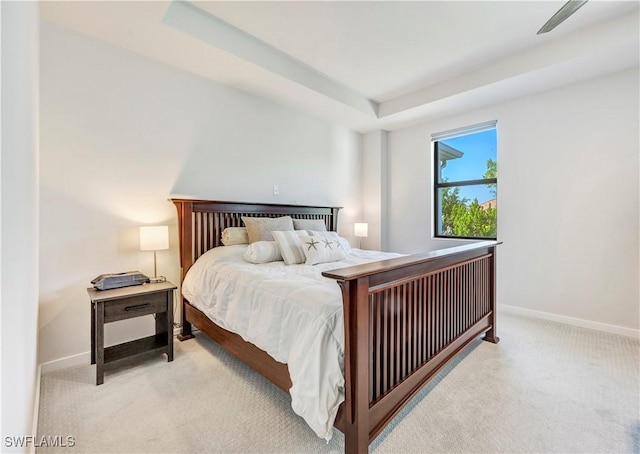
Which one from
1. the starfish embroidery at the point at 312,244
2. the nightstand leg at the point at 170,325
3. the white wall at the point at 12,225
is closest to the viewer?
the white wall at the point at 12,225

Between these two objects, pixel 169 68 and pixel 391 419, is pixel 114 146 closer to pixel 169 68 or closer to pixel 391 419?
pixel 169 68

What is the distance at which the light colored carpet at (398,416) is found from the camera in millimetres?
1420

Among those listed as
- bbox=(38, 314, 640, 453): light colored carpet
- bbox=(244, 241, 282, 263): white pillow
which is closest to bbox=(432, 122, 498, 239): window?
bbox=(38, 314, 640, 453): light colored carpet

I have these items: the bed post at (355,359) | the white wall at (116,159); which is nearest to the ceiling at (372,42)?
the white wall at (116,159)

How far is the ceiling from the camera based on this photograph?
83.1 inches

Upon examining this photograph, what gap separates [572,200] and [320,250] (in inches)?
104

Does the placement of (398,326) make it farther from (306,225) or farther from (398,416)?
(306,225)

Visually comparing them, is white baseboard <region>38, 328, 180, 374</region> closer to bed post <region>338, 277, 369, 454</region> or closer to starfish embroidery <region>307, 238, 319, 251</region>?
starfish embroidery <region>307, 238, 319, 251</region>

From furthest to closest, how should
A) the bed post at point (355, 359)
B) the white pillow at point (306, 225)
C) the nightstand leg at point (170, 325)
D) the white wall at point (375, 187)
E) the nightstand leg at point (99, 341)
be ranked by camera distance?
the white wall at point (375, 187)
the white pillow at point (306, 225)
the nightstand leg at point (170, 325)
the nightstand leg at point (99, 341)
the bed post at point (355, 359)

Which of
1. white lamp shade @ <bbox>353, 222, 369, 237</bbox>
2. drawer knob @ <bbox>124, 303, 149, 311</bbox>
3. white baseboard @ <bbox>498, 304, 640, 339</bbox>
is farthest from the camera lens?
white lamp shade @ <bbox>353, 222, 369, 237</bbox>

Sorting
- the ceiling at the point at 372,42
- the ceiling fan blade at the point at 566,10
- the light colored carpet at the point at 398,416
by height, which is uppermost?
the ceiling at the point at 372,42

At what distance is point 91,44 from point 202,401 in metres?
2.69

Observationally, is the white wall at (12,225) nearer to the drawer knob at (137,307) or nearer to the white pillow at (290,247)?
the drawer knob at (137,307)

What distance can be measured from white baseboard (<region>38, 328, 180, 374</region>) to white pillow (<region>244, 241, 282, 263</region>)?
1390 mm
